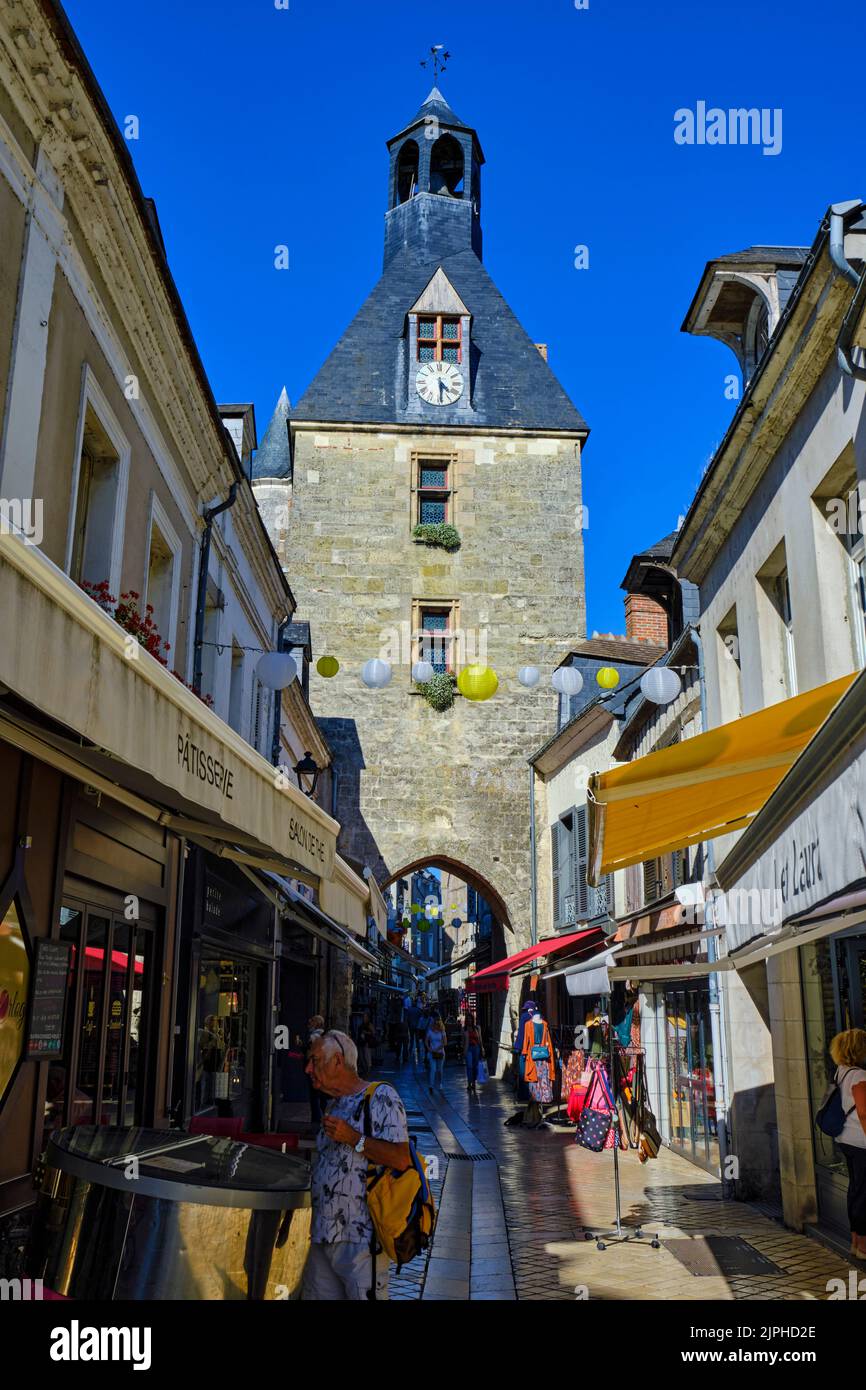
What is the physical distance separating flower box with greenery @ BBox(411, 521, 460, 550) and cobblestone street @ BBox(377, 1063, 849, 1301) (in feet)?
42.6

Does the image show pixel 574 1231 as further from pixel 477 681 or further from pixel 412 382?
pixel 412 382

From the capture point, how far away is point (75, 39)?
17.3 feet

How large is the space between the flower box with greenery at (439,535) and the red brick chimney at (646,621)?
4394mm

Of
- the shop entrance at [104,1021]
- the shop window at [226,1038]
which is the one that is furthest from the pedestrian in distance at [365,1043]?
the shop entrance at [104,1021]

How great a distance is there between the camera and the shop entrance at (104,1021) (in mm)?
6098

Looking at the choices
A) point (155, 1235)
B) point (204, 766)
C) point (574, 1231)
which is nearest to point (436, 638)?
point (574, 1231)

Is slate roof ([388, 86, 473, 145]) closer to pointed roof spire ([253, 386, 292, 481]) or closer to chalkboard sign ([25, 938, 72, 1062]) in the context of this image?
pointed roof spire ([253, 386, 292, 481])

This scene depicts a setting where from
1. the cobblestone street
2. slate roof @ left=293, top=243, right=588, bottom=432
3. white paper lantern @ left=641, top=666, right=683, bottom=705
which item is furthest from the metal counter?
slate roof @ left=293, top=243, right=588, bottom=432

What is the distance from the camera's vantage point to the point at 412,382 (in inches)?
961

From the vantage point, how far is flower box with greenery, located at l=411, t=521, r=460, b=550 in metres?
23.1

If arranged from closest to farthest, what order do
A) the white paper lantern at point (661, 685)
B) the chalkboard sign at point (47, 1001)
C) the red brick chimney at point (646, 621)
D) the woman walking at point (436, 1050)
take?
the chalkboard sign at point (47, 1001)
the white paper lantern at point (661, 685)
the red brick chimney at point (646, 621)
the woman walking at point (436, 1050)

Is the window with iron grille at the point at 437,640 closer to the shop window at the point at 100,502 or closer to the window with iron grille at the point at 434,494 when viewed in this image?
the window with iron grille at the point at 434,494

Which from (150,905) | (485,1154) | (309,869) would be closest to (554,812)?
(485,1154)
